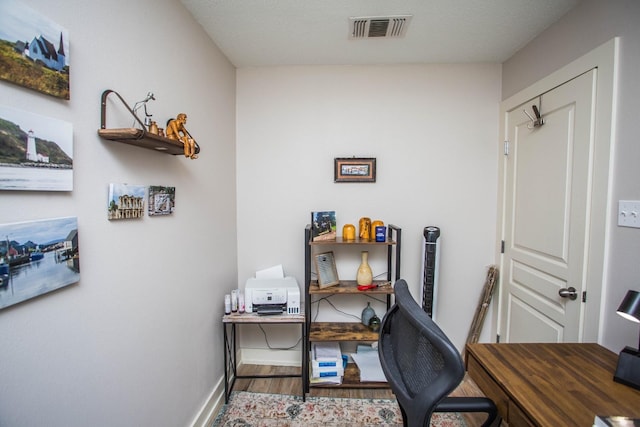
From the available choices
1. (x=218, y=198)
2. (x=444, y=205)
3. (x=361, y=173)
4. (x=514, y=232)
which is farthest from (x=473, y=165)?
(x=218, y=198)

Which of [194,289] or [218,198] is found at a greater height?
[218,198]

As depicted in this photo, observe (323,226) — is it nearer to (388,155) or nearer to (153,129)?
(388,155)

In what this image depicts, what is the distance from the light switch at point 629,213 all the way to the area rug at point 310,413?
152cm

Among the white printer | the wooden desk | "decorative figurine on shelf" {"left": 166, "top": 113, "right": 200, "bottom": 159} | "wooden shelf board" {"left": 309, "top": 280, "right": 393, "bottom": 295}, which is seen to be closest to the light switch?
the wooden desk

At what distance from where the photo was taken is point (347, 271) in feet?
7.78

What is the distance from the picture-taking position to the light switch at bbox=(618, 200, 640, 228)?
4.03 ft

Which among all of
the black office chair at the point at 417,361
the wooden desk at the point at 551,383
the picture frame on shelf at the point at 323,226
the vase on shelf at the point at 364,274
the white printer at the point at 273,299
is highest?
the picture frame on shelf at the point at 323,226

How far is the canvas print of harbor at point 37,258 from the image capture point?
74 centimetres

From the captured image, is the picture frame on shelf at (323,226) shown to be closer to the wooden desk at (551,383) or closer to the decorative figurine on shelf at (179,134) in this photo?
the decorative figurine on shelf at (179,134)

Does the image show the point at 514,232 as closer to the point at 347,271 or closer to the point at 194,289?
the point at 347,271

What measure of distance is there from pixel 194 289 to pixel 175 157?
81cm

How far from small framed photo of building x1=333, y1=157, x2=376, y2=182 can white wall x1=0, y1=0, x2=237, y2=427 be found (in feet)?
3.21

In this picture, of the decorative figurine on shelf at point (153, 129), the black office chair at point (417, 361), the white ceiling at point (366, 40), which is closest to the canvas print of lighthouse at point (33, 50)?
the decorative figurine on shelf at point (153, 129)

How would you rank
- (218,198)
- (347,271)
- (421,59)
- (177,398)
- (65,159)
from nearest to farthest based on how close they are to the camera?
(65,159) → (177,398) → (218,198) → (421,59) → (347,271)
